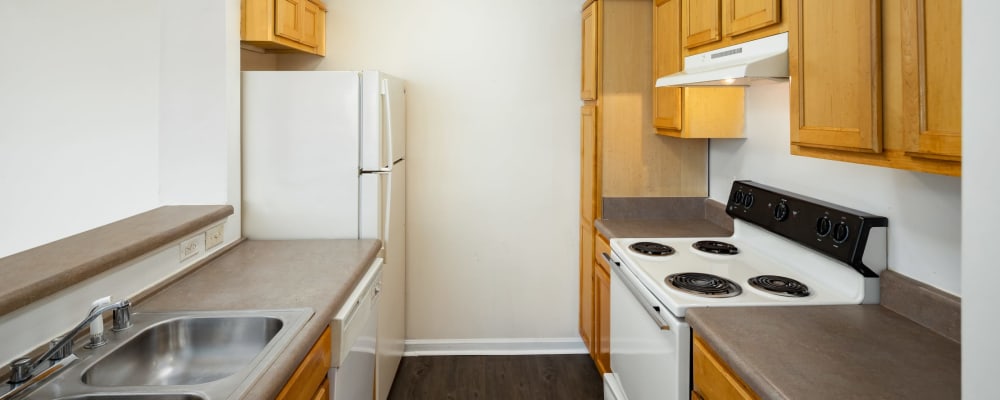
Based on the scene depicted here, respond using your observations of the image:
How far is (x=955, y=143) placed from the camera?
1.03m

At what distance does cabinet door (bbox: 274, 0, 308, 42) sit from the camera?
261cm

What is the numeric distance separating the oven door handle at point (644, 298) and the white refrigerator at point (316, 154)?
1.13m

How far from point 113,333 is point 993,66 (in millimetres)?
1822

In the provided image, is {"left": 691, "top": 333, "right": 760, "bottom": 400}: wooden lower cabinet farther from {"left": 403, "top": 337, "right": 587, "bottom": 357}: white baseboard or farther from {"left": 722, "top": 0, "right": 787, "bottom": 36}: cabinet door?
{"left": 403, "top": 337, "right": 587, "bottom": 357}: white baseboard

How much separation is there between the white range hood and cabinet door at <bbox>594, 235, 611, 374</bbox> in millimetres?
973

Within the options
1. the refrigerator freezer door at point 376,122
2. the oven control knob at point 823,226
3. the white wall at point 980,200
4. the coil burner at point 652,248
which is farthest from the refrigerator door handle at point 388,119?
the white wall at point 980,200

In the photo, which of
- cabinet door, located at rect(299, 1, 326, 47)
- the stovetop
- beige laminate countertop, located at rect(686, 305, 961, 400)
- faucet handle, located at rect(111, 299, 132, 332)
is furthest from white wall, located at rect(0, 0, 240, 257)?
beige laminate countertop, located at rect(686, 305, 961, 400)

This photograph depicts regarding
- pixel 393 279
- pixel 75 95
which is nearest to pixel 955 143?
pixel 393 279

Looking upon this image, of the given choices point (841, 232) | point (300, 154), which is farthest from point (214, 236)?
point (841, 232)

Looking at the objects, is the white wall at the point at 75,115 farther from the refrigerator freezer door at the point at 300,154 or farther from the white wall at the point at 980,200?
the white wall at the point at 980,200

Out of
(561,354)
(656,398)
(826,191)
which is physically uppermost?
(826,191)

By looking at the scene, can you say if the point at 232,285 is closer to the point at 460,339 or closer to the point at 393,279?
the point at 393,279

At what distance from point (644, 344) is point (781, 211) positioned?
28.5 inches

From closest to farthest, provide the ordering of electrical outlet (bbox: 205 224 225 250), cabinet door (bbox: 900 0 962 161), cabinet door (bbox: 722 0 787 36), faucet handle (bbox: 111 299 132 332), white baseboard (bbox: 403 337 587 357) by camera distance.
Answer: cabinet door (bbox: 900 0 962 161) → faucet handle (bbox: 111 299 132 332) → cabinet door (bbox: 722 0 787 36) → electrical outlet (bbox: 205 224 225 250) → white baseboard (bbox: 403 337 587 357)
